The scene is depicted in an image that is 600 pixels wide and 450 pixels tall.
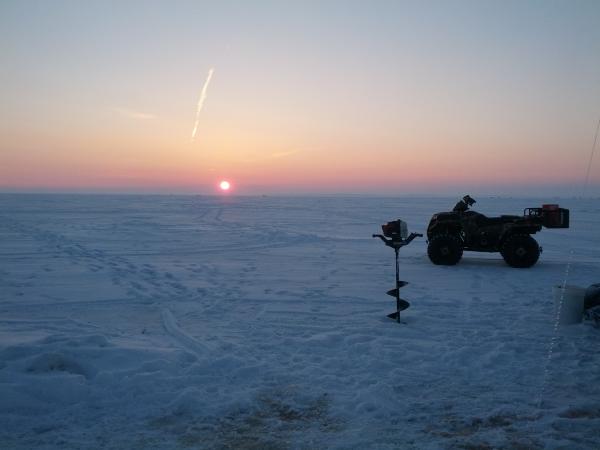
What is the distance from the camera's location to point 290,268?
36.3 ft

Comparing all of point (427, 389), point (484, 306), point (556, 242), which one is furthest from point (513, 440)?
point (556, 242)

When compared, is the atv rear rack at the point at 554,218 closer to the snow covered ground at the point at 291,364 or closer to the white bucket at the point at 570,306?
the snow covered ground at the point at 291,364

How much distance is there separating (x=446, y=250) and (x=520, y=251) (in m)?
1.67

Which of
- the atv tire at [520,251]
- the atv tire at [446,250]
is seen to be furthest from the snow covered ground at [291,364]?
the atv tire at [446,250]

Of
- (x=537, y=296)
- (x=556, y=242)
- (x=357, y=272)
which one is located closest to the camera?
(x=537, y=296)

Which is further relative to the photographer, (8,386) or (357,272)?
(357,272)

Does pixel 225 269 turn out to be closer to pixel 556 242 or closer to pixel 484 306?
pixel 484 306

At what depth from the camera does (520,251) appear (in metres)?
10.7

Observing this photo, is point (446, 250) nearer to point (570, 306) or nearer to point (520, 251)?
point (520, 251)

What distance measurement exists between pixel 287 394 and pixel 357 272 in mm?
6559

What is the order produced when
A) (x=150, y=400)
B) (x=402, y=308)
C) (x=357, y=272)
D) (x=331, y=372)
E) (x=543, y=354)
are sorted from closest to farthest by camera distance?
(x=150, y=400) → (x=331, y=372) → (x=543, y=354) → (x=402, y=308) → (x=357, y=272)

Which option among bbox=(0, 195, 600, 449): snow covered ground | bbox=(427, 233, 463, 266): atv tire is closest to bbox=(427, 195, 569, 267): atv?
bbox=(427, 233, 463, 266): atv tire

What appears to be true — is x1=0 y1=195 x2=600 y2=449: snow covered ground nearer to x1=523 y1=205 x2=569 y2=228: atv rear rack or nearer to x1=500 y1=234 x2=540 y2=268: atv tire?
x1=500 y1=234 x2=540 y2=268: atv tire

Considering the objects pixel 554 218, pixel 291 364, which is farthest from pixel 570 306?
pixel 554 218
